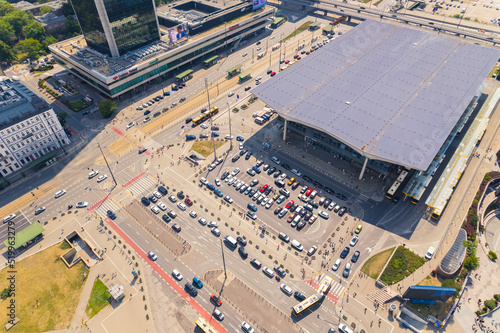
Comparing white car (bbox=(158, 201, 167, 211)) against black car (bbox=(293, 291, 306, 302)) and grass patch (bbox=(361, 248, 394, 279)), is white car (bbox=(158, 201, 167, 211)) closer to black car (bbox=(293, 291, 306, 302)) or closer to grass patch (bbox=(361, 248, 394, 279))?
black car (bbox=(293, 291, 306, 302))

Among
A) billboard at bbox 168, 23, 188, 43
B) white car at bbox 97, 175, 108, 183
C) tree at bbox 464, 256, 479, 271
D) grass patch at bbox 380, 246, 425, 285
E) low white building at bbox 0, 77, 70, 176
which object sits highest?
billboard at bbox 168, 23, 188, 43

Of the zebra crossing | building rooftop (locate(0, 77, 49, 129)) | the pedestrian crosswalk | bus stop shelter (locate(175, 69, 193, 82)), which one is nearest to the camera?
the zebra crossing

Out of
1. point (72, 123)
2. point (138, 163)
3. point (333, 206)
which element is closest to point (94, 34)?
point (72, 123)

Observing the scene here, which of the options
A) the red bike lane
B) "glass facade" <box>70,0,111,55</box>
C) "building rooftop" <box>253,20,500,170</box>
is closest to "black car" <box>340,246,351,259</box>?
"building rooftop" <box>253,20,500,170</box>

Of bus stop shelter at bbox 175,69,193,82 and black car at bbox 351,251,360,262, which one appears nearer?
black car at bbox 351,251,360,262

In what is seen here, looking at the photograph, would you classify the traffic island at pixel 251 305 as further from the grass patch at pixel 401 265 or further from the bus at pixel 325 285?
the grass patch at pixel 401 265

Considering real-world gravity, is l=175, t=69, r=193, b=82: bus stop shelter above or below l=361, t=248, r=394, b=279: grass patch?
above

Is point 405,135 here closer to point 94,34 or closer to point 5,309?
point 5,309
